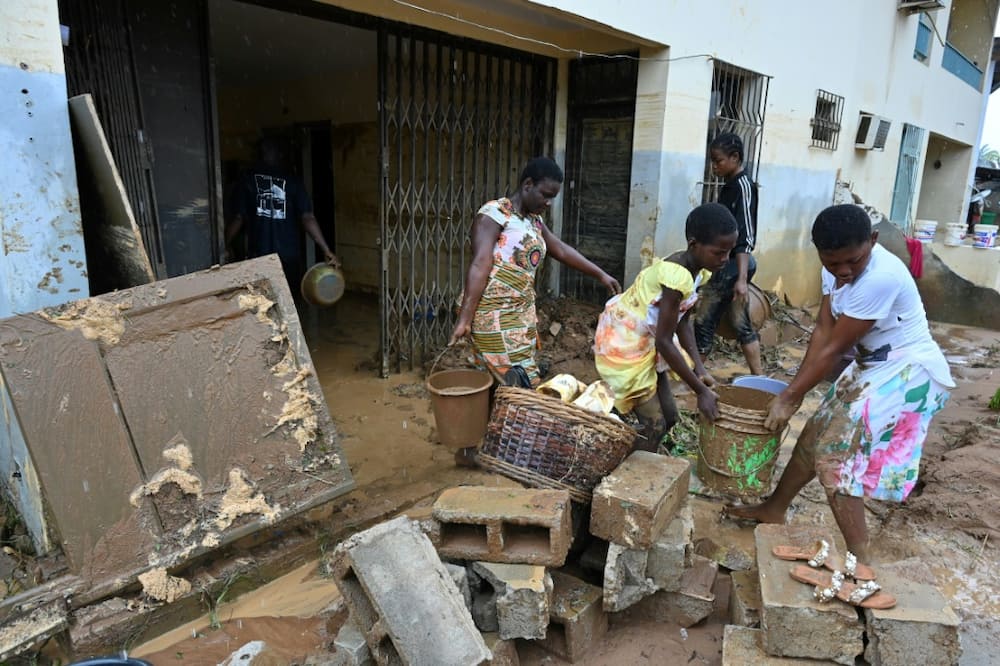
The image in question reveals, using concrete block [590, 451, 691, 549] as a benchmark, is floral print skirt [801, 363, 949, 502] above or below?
above

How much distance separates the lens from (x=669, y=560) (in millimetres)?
2182

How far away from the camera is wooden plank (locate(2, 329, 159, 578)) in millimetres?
1883

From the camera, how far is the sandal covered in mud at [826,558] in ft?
6.24

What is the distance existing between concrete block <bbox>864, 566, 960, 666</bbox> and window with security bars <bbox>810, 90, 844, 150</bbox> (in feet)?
22.5

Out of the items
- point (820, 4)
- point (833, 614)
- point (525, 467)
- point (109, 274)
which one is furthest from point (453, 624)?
point (820, 4)

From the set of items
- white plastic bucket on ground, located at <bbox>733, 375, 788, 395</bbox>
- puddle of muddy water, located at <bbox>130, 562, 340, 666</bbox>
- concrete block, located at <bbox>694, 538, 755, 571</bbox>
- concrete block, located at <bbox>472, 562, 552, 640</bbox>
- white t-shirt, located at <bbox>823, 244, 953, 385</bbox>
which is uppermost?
white t-shirt, located at <bbox>823, 244, 953, 385</bbox>

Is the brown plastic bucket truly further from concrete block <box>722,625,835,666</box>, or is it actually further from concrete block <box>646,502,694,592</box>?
concrete block <box>722,625,835,666</box>

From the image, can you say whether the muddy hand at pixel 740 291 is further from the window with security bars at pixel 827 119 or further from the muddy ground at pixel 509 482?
the window with security bars at pixel 827 119

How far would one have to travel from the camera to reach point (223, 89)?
830 centimetres

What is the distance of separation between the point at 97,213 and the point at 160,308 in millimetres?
641

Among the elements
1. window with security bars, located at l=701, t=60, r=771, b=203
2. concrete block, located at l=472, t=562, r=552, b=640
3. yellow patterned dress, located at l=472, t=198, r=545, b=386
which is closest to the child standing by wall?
yellow patterned dress, located at l=472, t=198, r=545, b=386

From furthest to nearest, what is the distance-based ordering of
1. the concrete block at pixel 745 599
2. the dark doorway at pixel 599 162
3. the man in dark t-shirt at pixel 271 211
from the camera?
the dark doorway at pixel 599 162, the man in dark t-shirt at pixel 271 211, the concrete block at pixel 745 599

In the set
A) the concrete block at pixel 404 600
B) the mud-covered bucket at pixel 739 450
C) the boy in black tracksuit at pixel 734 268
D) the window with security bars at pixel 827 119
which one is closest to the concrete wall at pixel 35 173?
the concrete block at pixel 404 600

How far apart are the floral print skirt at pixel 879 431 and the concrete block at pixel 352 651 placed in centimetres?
179
